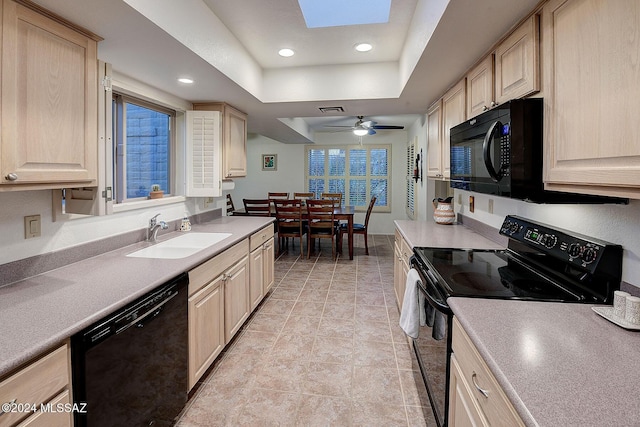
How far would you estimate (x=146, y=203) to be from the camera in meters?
2.56

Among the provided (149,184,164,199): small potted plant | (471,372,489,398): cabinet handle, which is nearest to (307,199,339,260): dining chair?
(149,184,164,199): small potted plant

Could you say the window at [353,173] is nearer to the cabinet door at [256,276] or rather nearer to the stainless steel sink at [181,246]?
the cabinet door at [256,276]

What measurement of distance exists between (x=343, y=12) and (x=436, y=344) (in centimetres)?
217

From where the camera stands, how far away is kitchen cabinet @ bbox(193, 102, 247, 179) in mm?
3250

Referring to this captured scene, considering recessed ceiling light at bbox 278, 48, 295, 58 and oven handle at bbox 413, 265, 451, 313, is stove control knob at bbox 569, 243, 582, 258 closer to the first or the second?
oven handle at bbox 413, 265, 451, 313

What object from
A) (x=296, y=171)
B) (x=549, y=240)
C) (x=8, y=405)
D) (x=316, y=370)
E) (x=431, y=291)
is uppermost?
(x=296, y=171)

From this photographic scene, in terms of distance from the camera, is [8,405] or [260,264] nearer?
[8,405]

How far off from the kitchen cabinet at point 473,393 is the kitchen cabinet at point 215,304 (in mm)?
1366

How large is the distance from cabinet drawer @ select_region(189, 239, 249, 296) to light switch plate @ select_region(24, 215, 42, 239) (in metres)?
0.74

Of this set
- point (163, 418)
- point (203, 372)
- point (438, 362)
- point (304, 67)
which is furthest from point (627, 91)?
point (304, 67)

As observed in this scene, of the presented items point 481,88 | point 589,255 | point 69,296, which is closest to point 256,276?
point 69,296

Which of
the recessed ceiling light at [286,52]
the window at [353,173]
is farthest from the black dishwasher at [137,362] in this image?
the window at [353,173]

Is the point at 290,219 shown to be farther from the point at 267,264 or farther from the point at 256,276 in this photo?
the point at 256,276

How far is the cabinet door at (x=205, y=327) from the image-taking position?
6.28ft
